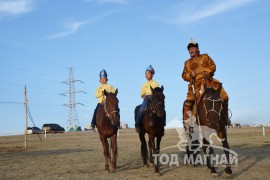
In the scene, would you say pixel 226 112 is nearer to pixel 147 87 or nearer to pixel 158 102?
pixel 158 102

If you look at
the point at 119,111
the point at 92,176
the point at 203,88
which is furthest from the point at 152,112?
the point at 92,176

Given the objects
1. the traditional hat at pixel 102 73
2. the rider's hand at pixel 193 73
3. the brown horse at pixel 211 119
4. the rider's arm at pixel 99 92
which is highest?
the traditional hat at pixel 102 73

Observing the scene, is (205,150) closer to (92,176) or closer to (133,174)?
(133,174)

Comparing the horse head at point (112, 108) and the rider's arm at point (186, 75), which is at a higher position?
the rider's arm at point (186, 75)

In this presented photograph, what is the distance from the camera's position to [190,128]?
12.7 m

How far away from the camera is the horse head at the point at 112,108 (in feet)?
41.0

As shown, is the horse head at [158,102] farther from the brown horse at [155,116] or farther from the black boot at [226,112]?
the black boot at [226,112]

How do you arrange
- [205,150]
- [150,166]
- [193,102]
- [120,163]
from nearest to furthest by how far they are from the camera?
[205,150]
[193,102]
[150,166]
[120,163]

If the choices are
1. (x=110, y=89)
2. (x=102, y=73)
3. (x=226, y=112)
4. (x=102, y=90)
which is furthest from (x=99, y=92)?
(x=226, y=112)

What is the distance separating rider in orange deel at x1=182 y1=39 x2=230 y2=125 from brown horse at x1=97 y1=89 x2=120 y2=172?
2463 mm

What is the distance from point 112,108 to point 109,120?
726 mm

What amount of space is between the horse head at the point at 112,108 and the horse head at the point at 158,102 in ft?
4.12

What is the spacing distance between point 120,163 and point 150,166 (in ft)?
6.08

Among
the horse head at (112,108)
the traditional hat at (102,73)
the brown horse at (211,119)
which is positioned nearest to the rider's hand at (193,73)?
the brown horse at (211,119)
